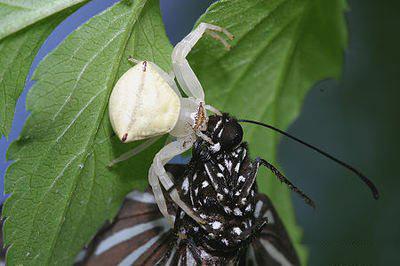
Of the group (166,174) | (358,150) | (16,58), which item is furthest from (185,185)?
(358,150)

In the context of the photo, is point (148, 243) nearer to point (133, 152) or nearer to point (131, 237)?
point (131, 237)

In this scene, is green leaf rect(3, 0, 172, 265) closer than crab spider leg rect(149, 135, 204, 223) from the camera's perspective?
Yes

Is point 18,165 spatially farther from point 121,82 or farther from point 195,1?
point 195,1

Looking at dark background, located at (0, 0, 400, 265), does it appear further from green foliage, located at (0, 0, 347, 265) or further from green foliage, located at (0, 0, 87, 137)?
green foliage, located at (0, 0, 87, 137)

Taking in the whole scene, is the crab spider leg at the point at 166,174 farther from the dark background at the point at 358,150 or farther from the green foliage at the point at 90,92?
the dark background at the point at 358,150

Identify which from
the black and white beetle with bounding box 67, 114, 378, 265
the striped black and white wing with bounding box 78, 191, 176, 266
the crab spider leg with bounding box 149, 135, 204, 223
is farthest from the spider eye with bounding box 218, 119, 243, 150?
the striped black and white wing with bounding box 78, 191, 176, 266

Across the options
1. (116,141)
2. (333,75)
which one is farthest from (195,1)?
(116,141)

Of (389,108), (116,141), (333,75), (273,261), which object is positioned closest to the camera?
(116,141)
